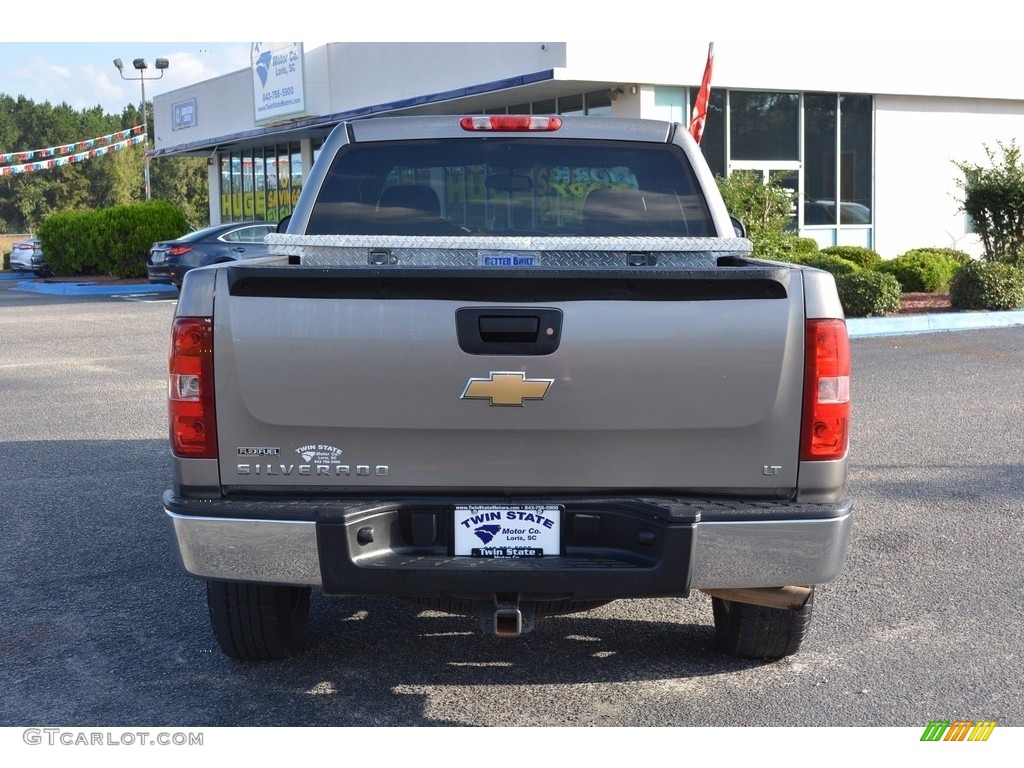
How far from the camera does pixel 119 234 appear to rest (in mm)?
28297

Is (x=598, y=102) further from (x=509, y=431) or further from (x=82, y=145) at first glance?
(x=82, y=145)

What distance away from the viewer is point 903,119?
2555 cm

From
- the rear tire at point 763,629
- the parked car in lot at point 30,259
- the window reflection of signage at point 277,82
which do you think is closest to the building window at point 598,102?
the window reflection of signage at point 277,82

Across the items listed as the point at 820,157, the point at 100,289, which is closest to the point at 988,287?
the point at 820,157

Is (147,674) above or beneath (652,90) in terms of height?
beneath

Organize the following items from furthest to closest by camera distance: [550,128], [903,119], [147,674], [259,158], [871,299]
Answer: [259,158], [903,119], [871,299], [550,128], [147,674]

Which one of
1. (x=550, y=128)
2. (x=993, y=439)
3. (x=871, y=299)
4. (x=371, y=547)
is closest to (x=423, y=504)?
(x=371, y=547)

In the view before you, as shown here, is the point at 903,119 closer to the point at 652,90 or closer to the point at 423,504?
the point at 652,90

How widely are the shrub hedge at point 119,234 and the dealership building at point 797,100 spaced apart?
15.1 feet

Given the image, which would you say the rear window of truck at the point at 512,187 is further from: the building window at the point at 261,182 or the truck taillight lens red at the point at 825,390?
the building window at the point at 261,182

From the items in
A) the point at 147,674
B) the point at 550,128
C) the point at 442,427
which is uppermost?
the point at 550,128

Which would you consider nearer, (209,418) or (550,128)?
(209,418)

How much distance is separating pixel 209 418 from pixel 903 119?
80.2ft

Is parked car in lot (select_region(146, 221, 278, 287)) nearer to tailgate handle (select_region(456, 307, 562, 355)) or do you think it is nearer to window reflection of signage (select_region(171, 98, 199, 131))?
window reflection of signage (select_region(171, 98, 199, 131))
